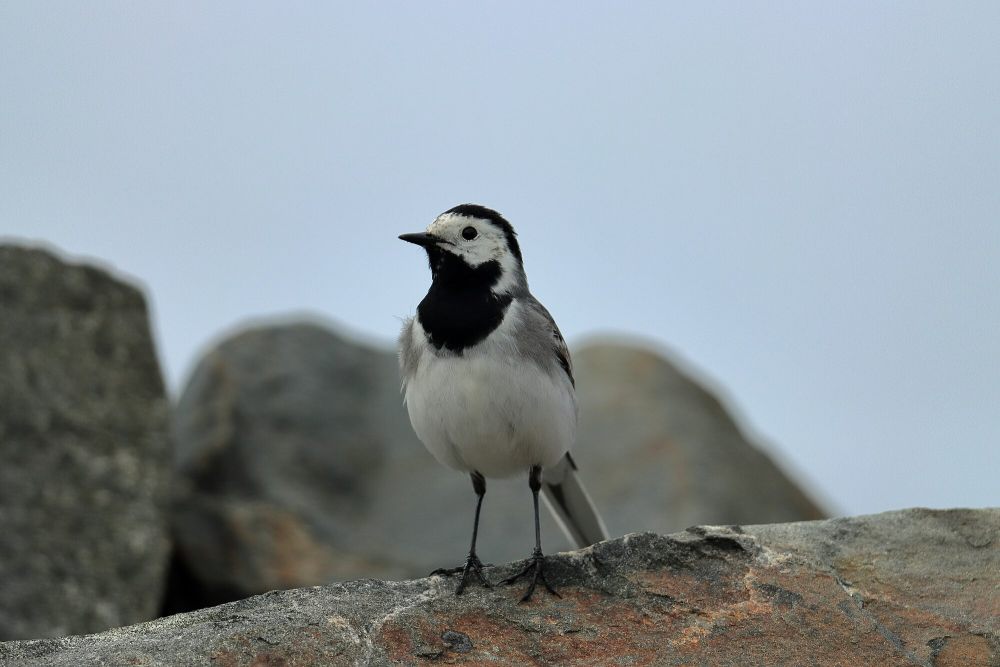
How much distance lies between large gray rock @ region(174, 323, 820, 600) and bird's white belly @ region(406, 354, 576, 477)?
17.8ft

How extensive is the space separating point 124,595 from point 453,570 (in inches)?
211

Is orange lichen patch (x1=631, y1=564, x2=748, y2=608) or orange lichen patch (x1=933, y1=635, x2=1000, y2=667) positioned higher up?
orange lichen patch (x1=631, y1=564, x2=748, y2=608)

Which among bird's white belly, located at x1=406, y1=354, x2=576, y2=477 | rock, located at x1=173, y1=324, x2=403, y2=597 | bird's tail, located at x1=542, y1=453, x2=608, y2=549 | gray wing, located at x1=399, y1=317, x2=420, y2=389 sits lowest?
rock, located at x1=173, y1=324, x2=403, y2=597

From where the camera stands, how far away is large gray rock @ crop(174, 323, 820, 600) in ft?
42.1

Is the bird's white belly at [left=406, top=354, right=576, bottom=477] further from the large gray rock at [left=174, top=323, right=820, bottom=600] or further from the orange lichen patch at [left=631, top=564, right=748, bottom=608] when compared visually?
the large gray rock at [left=174, top=323, right=820, bottom=600]

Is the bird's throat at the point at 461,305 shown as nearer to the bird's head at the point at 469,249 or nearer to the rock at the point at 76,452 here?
the bird's head at the point at 469,249

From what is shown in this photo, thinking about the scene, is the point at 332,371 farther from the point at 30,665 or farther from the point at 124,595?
the point at 30,665

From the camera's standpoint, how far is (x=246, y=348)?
14.8 metres

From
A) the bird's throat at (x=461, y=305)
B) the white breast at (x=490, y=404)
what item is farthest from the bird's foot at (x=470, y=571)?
the bird's throat at (x=461, y=305)

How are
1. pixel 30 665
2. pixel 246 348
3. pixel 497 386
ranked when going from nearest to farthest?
1. pixel 30 665
2. pixel 497 386
3. pixel 246 348

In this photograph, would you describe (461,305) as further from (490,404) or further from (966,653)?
(966,653)

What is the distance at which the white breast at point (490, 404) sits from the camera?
6871mm

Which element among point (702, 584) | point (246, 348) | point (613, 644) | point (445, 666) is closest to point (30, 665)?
point (445, 666)

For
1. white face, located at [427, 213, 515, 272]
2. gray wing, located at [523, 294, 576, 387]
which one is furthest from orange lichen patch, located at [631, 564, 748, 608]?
white face, located at [427, 213, 515, 272]
